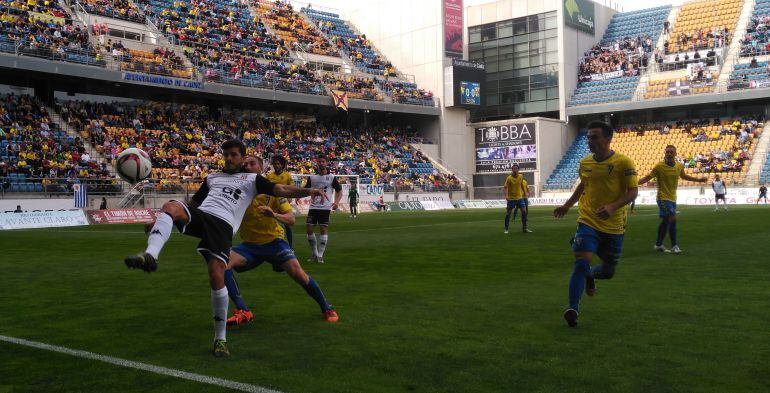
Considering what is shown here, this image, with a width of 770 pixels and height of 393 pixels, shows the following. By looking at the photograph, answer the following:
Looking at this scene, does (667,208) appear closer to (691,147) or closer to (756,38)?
(691,147)

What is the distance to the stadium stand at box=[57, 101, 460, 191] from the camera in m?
39.9

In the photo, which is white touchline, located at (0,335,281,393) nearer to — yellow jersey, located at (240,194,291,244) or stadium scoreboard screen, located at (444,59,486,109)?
yellow jersey, located at (240,194,291,244)

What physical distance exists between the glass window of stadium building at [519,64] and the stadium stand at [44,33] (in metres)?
37.6

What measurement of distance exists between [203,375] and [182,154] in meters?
38.6

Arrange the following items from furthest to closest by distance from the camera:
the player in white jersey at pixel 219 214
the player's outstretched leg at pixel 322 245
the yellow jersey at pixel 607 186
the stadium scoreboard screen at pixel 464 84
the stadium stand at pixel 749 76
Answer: the stadium scoreboard screen at pixel 464 84 → the stadium stand at pixel 749 76 → the player's outstretched leg at pixel 322 245 → the yellow jersey at pixel 607 186 → the player in white jersey at pixel 219 214

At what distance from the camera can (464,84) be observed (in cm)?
6088

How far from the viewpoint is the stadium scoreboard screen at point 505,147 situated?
2330 inches

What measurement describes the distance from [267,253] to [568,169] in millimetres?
54213

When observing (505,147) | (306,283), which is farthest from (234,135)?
(306,283)

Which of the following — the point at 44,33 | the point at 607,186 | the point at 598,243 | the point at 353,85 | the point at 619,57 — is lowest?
the point at 598,243

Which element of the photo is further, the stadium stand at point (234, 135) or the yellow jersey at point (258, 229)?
the stadium stand at point (234, 135)

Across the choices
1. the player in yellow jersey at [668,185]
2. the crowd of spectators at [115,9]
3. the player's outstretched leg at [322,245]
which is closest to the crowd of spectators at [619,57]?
the crowd of spectators at [115,9]

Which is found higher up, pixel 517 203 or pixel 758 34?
pixel 758 34

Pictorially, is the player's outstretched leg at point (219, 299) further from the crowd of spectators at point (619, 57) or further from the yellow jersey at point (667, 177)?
the crowd of spectators at point (619, 57)
